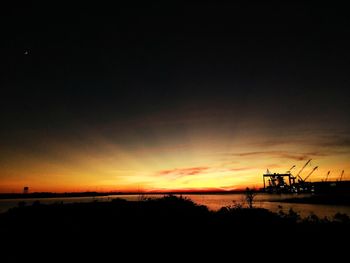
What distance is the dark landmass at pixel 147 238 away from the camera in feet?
47.2

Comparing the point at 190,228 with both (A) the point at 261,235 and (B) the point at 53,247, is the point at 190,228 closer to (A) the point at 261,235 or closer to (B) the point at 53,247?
(A) the point at 261,235

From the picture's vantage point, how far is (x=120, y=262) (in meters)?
13.1

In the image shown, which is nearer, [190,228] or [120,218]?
[190,228]

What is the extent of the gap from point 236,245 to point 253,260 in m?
2.51

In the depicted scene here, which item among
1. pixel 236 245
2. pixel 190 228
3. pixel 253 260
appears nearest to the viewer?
pixel 253 260

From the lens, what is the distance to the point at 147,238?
56.1ft

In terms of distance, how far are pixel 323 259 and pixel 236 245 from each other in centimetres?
474

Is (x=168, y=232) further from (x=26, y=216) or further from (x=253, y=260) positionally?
(x=26, y=216)

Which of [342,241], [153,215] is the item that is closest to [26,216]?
[153,215]

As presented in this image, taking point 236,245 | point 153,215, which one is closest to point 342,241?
point 236,245

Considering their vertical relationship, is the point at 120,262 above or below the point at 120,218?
below

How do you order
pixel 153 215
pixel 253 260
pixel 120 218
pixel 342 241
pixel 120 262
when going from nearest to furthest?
pixel 120 262 → pixel 253 260 → pixel 342 241 → pixel 120 218 → pixel 153 215

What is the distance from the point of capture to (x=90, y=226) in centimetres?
1870

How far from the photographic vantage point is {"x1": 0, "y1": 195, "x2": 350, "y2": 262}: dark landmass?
47.2 ft
